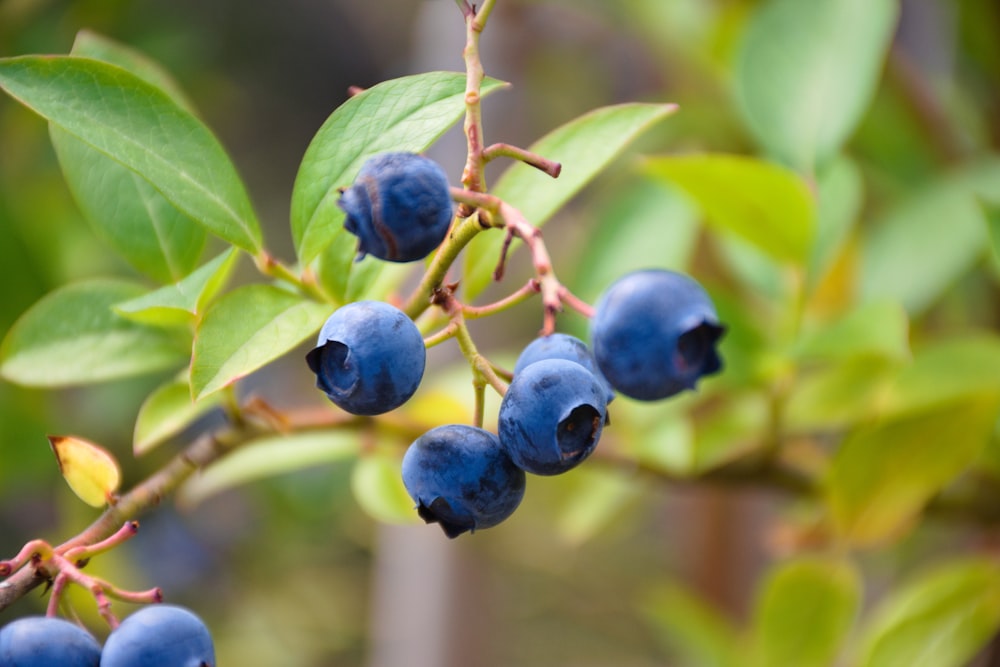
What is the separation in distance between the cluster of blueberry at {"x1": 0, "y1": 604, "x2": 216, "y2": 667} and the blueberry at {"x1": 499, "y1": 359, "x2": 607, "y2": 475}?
6.1 inches

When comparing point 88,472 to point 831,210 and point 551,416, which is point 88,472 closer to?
point 551,416

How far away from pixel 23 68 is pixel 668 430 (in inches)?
20.8

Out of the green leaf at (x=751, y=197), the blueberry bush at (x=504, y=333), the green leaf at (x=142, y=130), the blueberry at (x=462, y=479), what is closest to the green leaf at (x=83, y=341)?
the blueberry bush at (x=504, y=333)

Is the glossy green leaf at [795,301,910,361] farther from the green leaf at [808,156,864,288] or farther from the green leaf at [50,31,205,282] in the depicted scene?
the green leaf at [50,31,205,282]

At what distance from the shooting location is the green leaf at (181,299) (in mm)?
481

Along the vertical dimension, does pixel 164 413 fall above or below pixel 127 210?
below

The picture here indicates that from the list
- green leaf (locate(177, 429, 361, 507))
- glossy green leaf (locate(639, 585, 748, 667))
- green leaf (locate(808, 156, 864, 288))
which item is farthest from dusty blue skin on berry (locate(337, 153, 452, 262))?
glossy green leaf (locate(639, 585, 748, 667))

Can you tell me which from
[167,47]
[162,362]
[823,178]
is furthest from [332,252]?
[167,47]

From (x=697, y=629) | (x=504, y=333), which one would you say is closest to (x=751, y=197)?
(x=697, y=629)

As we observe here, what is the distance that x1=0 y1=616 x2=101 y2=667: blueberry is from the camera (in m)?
0.39

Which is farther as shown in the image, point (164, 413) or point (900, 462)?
point (900, 462)

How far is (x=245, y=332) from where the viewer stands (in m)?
0.45

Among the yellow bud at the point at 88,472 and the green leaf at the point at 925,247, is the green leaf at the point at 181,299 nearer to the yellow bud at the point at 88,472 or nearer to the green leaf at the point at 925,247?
the yellow bud at the point at 88,472

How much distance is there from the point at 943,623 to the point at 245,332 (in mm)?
592
